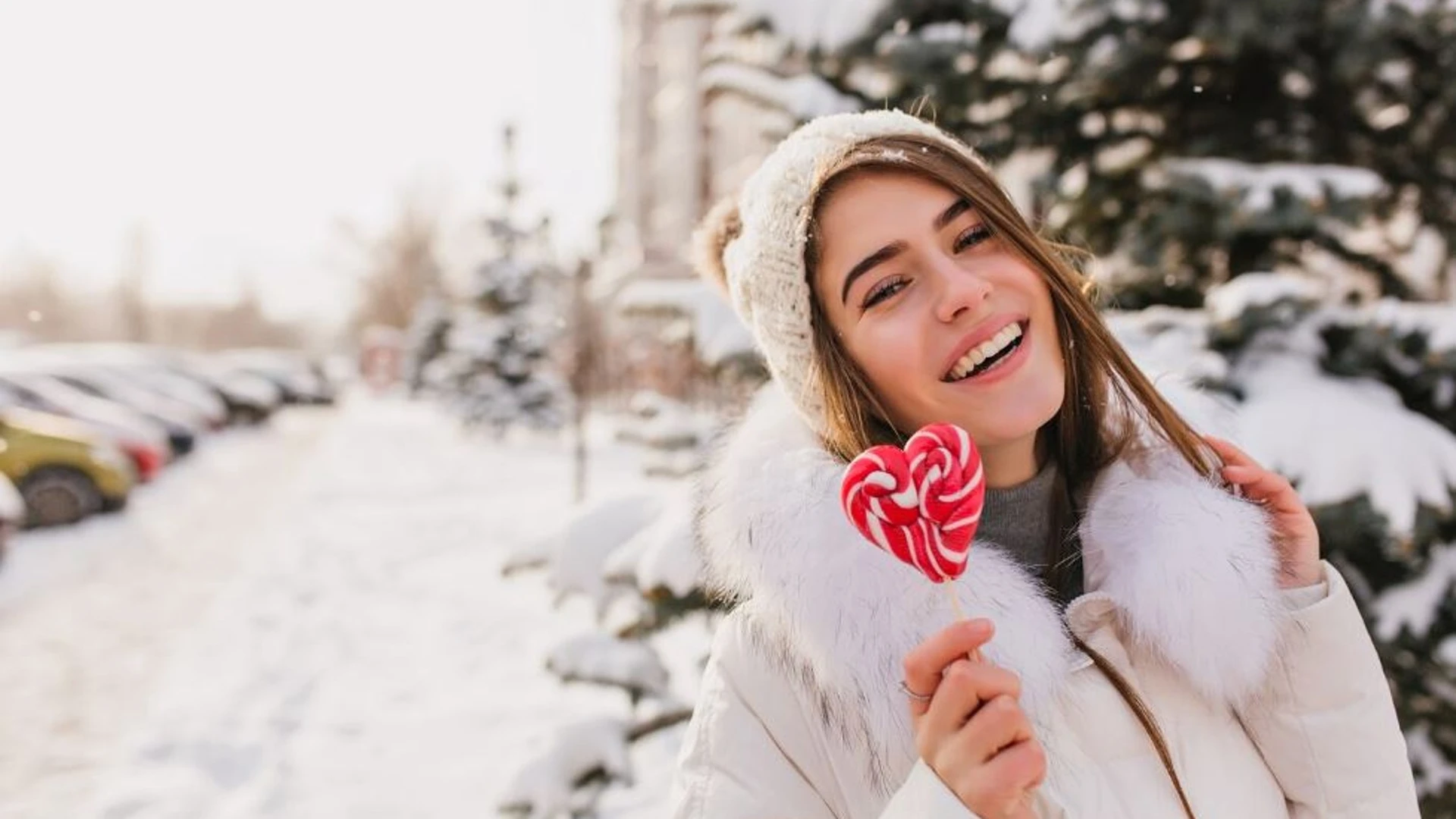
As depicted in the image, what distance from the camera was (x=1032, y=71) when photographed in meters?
3.60

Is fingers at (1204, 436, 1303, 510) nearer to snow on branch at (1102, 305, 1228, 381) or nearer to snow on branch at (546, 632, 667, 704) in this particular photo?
snow on branch at (1102, 305, 1228, 381)

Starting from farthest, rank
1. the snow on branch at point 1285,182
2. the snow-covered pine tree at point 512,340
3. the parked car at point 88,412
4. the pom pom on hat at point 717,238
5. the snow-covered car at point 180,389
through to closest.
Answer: the snow-covered pine tree at point 512,340
the snow-covered car at point 180,389
the parked car at point 88,412
the snow on branch at point 1285,182
the pom pom on hat at point 717,238

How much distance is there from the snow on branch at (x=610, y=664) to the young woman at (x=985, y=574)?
1527 mm

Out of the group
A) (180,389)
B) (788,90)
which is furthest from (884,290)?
(180,389)

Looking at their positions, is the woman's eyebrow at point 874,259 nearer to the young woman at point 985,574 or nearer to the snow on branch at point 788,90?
the young woman at point 985,574

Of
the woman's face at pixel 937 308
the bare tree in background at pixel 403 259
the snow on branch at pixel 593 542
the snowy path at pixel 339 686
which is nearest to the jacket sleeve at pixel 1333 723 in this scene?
the woman's face at pixel 937 308

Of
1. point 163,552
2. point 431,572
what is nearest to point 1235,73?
point 431,572

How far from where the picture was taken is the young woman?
4.34 ft

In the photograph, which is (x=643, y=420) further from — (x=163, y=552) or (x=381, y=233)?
(x=381, y=233)

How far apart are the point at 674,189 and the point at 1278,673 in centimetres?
4074

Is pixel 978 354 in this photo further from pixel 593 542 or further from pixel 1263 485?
pixel 593 542

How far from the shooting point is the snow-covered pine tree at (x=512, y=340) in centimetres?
2164

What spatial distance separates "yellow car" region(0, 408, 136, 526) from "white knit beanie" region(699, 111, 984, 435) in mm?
11437

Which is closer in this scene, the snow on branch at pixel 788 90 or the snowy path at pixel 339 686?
the snow on branch at pixel 788 90
